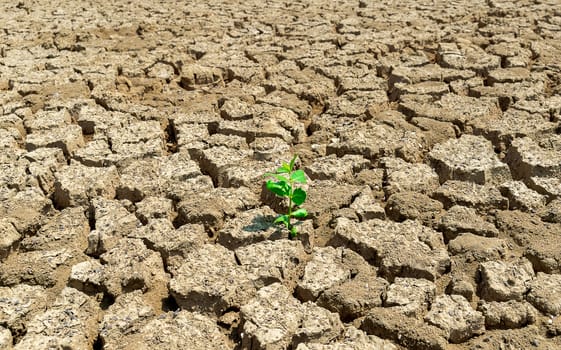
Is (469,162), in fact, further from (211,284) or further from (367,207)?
(211,284)

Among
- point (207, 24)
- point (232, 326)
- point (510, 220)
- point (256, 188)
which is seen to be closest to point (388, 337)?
point (232, 326)

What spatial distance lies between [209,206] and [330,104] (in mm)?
1595

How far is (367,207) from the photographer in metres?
2.74

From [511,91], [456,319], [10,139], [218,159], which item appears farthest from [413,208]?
[10,139]

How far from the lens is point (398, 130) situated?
3521mm

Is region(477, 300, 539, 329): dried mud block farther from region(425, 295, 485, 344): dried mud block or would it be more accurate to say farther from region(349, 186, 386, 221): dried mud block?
region(349, 186, 386, 221): dried mud block

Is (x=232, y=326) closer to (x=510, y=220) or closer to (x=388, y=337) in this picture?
(x=388, y=337)

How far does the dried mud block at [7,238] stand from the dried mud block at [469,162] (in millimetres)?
2022

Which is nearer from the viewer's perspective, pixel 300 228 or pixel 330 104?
pixel 300 228

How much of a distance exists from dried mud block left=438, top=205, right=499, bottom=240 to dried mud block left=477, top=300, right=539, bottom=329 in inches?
19.1

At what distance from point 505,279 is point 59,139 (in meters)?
2.44

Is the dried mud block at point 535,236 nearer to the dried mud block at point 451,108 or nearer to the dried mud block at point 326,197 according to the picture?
the dried mud block at point 326,197

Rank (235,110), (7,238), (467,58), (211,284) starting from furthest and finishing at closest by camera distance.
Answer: (467,58)
(235,110)
(7,238)
(211,284)

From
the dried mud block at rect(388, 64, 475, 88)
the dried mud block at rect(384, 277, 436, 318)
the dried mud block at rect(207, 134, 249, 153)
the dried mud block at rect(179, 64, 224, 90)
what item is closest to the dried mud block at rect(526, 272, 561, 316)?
the dried mud block at rect(384, 277, 436, 318)
